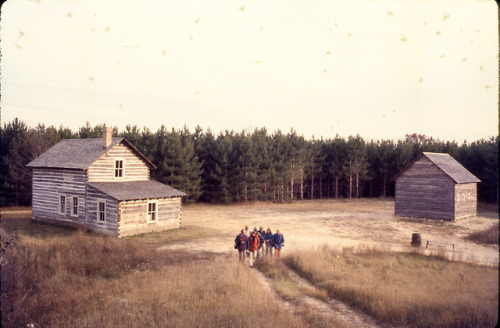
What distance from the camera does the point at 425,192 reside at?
36.8 metres

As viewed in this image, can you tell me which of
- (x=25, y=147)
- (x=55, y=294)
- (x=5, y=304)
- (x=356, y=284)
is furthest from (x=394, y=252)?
(x=25, y=147)

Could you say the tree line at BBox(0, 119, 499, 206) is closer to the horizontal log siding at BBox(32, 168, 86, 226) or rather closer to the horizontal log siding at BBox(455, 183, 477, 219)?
the horizontal log siding at BBox(455, 183, 477, 219)

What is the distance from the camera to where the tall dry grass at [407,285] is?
11.5 m

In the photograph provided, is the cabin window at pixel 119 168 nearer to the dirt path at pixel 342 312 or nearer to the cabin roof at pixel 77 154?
the cabin roof at pixel 77 154

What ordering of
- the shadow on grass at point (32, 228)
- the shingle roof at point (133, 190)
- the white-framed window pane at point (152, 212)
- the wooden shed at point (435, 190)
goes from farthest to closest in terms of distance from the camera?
the wooden shed at point (435, 190)
the white-framed window pane at point (152, 212)
the shingle roof at point (133, 190)
the shadow on grass at point (32, 228)

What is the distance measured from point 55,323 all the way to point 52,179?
76.6ft

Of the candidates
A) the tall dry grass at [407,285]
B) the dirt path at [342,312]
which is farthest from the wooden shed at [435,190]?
the dirt path at [342,312]

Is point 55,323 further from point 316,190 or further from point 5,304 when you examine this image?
point 316,190

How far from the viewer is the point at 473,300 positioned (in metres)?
12.3

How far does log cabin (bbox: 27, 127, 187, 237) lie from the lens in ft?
88.9

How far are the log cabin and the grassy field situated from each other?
173 inches

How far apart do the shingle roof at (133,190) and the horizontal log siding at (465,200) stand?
2567 centimetres

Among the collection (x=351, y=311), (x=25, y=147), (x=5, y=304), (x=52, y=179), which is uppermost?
(x=25, y=147)

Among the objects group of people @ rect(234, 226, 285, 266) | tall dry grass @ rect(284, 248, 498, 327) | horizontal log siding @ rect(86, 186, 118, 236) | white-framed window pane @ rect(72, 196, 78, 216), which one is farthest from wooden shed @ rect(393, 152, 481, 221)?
white-framed window pane @ rect(72, 196, 78, 216)
